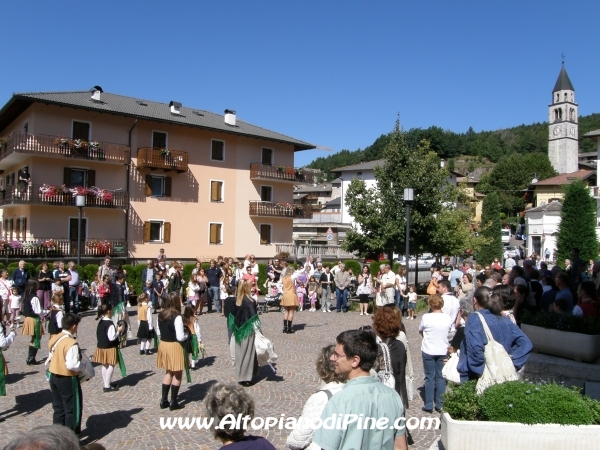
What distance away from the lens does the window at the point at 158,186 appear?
33.0m

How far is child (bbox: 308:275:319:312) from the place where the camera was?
824 inches

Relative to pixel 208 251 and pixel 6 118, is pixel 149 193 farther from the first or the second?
pixel 6 118

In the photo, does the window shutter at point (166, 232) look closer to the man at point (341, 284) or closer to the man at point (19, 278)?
the man at point (19, 278)

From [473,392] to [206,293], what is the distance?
599 inches

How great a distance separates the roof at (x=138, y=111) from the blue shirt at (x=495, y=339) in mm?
27979

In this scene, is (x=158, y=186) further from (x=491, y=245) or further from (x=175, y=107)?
(x=491, y=245)

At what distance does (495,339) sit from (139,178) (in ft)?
97.1

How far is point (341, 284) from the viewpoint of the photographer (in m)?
20.0

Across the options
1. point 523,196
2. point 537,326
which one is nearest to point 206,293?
point 537,326

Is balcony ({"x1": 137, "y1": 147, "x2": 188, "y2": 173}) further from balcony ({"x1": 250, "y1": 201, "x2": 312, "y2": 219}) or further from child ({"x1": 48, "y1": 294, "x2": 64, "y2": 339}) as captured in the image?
child ({"x1": 48, "y1": 294, "x2": 64, "y2": 339})

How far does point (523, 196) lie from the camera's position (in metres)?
92.5

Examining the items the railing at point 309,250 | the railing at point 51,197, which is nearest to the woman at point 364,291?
the railing at point 51,197

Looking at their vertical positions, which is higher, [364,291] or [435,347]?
[435,347]

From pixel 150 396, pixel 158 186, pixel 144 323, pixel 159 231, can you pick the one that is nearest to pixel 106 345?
pixel 150 396
